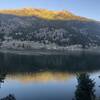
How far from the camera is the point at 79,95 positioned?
67625 millimetres

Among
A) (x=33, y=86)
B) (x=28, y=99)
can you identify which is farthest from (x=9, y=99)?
(x=33, y=86)

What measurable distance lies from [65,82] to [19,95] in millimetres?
34314

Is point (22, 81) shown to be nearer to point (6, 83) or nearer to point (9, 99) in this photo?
point (6, 83)

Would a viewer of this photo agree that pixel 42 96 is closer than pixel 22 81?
Yes

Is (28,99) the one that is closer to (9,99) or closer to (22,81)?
(9,99)

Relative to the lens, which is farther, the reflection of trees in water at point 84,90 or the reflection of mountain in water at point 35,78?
the reflection of mountain in water at point 35,78

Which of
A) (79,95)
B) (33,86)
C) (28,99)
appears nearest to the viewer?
(79,95)

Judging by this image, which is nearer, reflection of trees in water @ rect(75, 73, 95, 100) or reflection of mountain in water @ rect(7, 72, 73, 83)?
reflection of trees in water @ rect(75, 73, 95, 100)

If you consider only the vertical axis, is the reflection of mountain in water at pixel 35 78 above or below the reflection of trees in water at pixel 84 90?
below

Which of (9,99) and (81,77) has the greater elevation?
(81,77)

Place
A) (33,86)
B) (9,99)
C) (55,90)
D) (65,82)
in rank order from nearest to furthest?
(9,99) → (55,90) → (33,86) → (65,82)

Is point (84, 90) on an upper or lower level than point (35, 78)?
upper

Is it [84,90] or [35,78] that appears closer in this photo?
[84,90]

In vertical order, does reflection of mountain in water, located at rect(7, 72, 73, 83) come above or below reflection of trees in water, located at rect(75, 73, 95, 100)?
below
